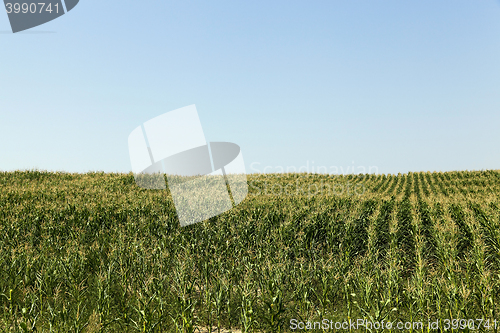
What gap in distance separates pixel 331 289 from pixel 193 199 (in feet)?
46.4

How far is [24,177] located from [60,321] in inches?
1372

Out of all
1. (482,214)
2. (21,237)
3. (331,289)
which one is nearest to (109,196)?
(21,237)

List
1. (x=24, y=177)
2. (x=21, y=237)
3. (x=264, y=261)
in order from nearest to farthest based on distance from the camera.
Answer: (x=264, y=261) → (x=21, y=237) → (x=24, y=177)

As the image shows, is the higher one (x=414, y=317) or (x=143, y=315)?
(x=143, y=315)

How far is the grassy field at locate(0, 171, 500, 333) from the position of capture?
241 inches

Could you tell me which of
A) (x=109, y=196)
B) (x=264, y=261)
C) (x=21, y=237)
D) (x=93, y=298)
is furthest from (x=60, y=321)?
(x=109, y=196)

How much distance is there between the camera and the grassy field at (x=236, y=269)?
6.12 meters

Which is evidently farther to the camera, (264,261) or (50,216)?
(50,216)

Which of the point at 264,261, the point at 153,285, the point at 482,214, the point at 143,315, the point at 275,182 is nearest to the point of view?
the point at 143,315

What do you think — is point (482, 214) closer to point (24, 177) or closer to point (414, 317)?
point (414, 317)

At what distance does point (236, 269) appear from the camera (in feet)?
26.9

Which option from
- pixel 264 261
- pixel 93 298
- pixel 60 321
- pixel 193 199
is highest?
pixel 60 321

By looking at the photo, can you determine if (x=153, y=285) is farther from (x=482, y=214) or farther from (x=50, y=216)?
(x=482, y=214)

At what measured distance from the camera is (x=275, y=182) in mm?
39750
